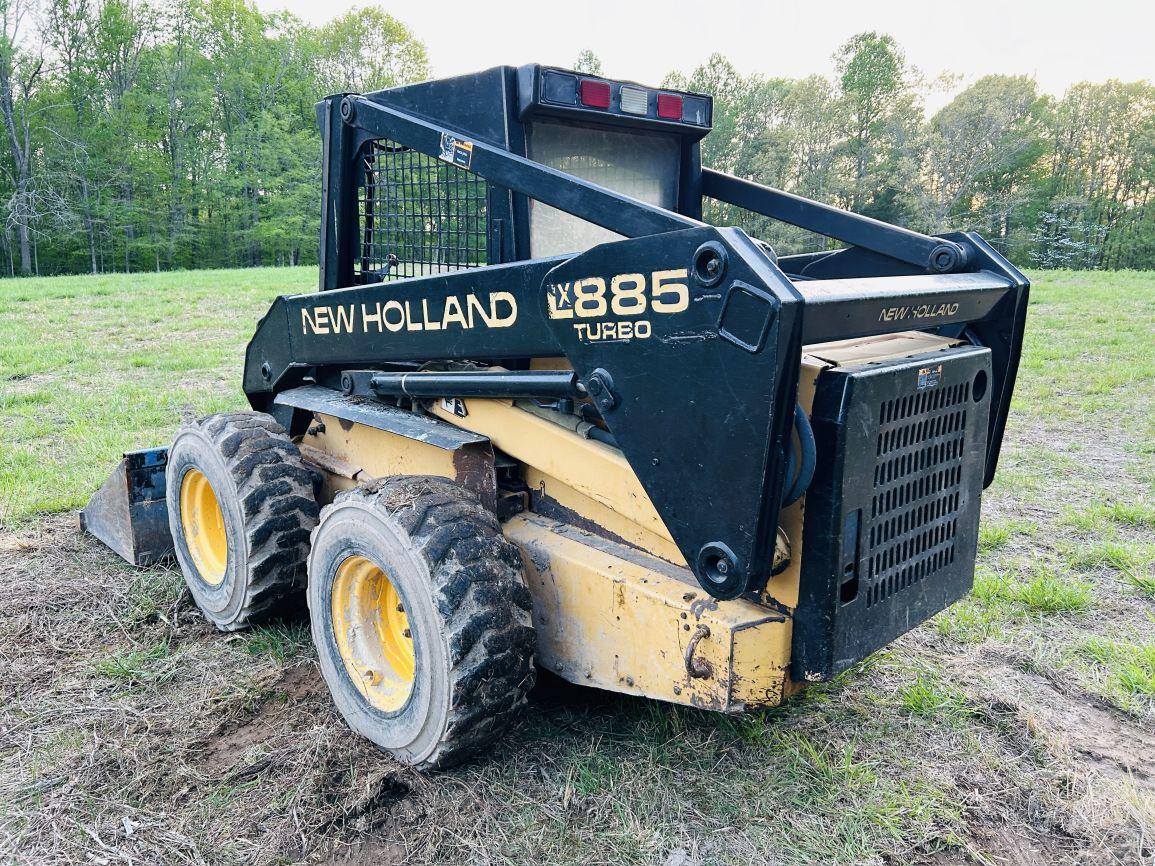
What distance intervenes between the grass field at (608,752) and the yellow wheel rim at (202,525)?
9.4 inches

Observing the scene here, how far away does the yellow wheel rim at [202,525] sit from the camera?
3826mm

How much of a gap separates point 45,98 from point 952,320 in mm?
→ 44536

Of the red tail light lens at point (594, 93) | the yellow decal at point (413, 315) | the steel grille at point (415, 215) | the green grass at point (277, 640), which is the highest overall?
the red tail light lens at point (594, 93)

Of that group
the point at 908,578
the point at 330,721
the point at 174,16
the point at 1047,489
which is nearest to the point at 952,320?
the point at 908,578

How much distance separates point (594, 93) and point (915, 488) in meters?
1.61

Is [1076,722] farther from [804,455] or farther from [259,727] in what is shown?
[259,727]

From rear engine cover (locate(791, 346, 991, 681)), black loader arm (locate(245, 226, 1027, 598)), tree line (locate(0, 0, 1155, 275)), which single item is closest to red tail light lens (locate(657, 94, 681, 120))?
black loader arm (locate(245, 226, 1027, 598))

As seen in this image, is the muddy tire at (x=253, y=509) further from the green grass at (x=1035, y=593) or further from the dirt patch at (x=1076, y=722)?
the green grass at (x=1035, y=593)

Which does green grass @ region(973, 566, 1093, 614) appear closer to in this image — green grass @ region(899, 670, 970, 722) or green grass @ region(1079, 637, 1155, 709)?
green grass @ region(1079, 637, 1155, 709)

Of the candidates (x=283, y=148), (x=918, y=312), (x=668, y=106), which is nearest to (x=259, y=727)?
(x=918, y=312)

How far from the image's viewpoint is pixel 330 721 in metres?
2.96

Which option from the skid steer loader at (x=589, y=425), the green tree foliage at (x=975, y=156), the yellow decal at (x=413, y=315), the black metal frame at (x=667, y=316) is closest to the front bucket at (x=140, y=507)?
the skid steer loader at (x=589, y=425)

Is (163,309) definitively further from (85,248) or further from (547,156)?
(85,248)

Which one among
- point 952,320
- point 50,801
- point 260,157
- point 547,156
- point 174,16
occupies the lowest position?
point 50,801
